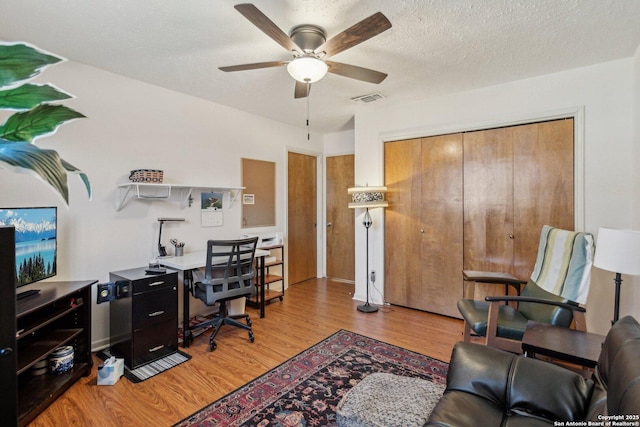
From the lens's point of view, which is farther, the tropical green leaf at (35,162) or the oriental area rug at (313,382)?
the oriental area rug at (313,382)

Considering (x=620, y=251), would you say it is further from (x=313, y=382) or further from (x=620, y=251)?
(x=313, y=382)

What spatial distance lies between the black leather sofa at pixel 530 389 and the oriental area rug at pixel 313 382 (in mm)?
287

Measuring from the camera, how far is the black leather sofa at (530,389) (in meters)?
1.13

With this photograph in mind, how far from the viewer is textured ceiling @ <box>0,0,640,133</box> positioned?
1914 mm

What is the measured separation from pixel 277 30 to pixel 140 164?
2.11m

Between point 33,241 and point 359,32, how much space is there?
100 inches

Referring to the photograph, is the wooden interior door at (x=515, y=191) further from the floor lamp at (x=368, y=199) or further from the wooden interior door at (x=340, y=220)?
the wooden interior door at (x=340, y=220)

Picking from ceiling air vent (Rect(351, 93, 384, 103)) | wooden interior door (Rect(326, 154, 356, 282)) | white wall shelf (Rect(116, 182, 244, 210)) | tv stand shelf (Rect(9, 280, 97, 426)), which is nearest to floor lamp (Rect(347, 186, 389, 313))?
ceiling air vent (Rect(351, 93, 384, 103))

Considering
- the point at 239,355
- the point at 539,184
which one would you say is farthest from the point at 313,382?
the point at 539,184

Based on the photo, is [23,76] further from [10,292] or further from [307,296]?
[307,296]

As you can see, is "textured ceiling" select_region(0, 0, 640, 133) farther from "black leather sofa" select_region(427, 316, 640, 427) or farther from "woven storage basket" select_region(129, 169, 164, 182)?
"black leather sofa" select_region(427, 316, 640, 427)

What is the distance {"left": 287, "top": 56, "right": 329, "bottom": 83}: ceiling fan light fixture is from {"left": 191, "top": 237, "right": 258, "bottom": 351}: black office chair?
153 cm

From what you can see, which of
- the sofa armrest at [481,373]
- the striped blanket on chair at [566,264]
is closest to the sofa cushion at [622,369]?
the sofa armrest at [481,373]

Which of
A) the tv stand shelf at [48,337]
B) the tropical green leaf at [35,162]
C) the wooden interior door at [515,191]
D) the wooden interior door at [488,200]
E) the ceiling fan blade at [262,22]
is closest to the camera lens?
the tropical green leaf at [35,162]
